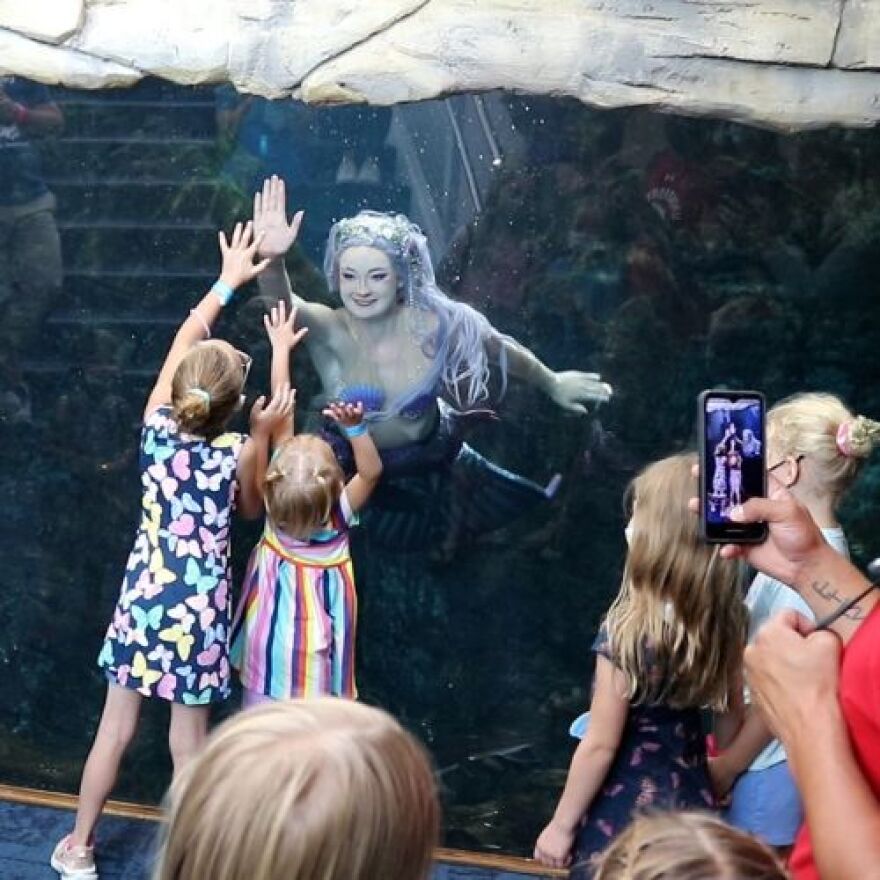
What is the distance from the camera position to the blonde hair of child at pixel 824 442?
8.79ft

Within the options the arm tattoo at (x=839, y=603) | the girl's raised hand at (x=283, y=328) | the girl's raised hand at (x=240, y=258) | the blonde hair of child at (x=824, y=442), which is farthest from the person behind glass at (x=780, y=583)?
the girl's raised hand at (x=240, y=258)

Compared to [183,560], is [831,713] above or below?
above

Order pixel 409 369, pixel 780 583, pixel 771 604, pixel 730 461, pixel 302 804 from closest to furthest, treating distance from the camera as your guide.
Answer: pixel 302 804
pixel 730 461
pixel 780 583
pixel 771 604
pixel 409 369

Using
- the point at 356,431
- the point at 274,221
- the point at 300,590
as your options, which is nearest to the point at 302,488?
the point at 300,590

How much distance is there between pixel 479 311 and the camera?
3602mm

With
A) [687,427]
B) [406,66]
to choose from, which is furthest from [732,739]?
[406,66]

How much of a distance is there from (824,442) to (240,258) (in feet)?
5.51

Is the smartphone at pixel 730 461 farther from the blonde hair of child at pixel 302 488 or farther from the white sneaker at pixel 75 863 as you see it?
the white sneaker at pixel 75 863

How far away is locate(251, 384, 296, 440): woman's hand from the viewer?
353cm

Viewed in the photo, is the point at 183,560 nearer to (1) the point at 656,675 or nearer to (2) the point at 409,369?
(2) the point at 409,369

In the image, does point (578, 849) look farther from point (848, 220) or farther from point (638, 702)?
point (848, 220)

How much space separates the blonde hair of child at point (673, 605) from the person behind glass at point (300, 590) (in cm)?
96

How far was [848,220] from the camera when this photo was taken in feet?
11.4

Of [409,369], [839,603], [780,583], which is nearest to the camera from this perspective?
[839,603]
